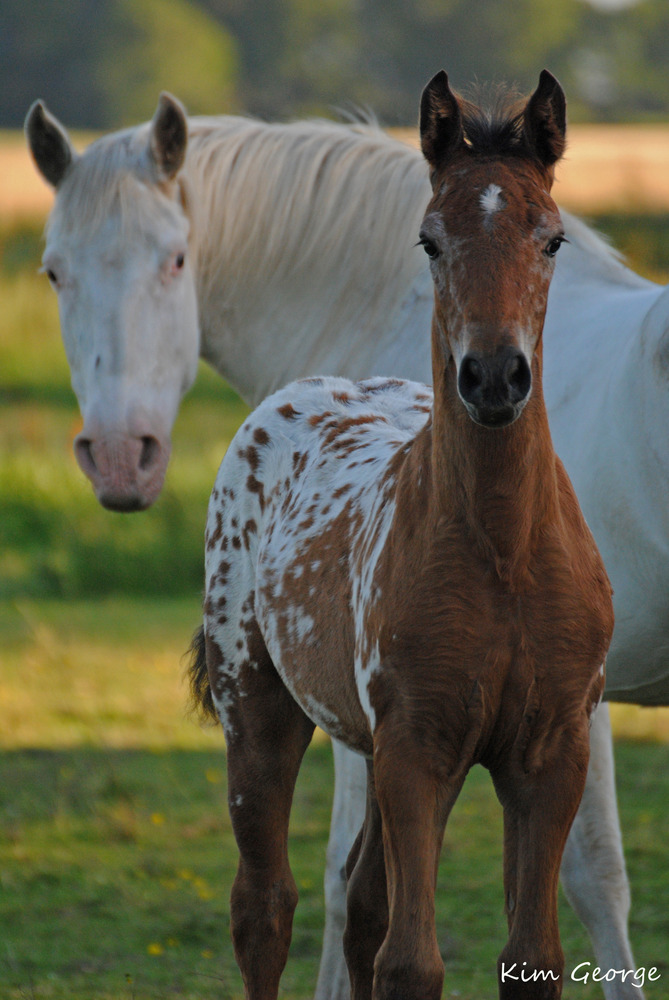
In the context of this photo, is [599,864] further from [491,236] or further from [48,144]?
[48,144]

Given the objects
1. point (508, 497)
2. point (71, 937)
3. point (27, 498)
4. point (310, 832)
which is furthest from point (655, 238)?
point (508, 497)

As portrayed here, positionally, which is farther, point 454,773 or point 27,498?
point 27,498

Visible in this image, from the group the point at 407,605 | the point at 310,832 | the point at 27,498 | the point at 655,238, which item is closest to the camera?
the point at 407,605

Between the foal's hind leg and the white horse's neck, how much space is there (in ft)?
4.73

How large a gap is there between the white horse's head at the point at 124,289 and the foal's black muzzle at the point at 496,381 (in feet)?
6.12

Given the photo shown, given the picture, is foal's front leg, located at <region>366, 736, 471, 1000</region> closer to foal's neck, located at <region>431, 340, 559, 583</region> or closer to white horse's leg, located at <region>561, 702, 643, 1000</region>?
foal's neck, located at <region>431, 340, 559, 583</region>

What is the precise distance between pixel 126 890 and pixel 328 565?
2413 mm

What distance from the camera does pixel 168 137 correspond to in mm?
4008

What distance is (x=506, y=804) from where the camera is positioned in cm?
228

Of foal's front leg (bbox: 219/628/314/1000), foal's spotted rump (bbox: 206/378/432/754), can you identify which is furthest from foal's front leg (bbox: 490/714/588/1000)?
foal's front leg (bbox: 219/628/314/1000)

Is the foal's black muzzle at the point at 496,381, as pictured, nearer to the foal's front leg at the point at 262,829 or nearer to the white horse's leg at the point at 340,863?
the foal's front leg at the point at 262,829

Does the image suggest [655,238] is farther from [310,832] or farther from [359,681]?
[359,681]

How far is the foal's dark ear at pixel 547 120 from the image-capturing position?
2.23 meters

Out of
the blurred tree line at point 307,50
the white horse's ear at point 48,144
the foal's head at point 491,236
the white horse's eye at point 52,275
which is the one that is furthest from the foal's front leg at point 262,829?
the blurred tree line at point 307,50
